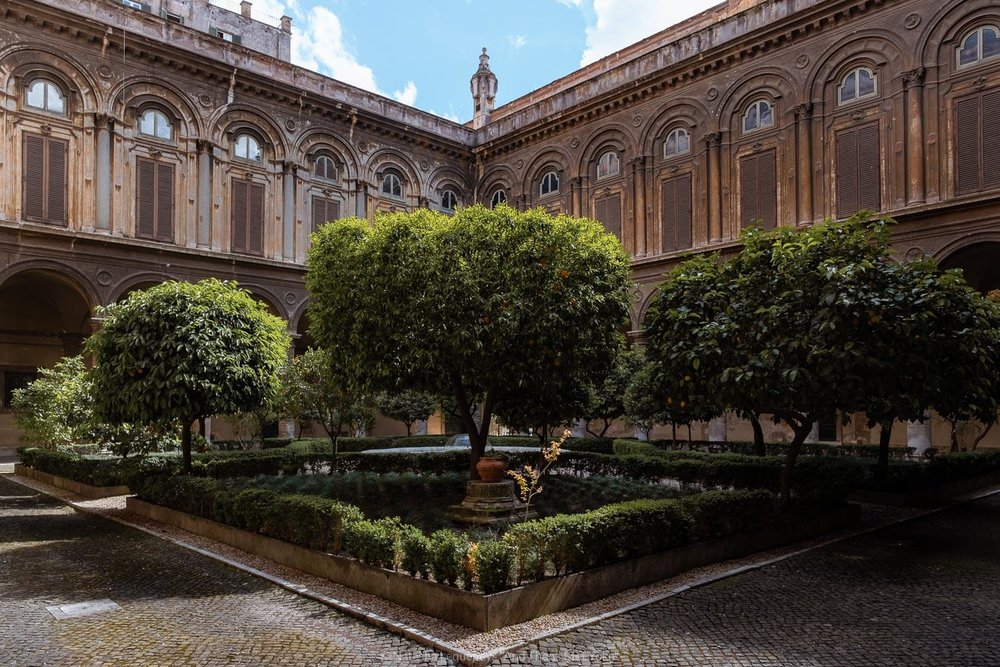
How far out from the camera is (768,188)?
24656mm

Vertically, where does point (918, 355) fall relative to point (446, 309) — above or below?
below

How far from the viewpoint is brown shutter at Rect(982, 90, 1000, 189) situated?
1995cm

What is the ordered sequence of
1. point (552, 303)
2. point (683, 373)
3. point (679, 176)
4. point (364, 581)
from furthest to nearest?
point (679, 176) < point (552, 303) < point (683, 373) < point (364, 581)

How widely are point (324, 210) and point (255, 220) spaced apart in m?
3.04

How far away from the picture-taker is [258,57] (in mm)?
27406

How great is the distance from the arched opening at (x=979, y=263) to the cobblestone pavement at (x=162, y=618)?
2052 cm

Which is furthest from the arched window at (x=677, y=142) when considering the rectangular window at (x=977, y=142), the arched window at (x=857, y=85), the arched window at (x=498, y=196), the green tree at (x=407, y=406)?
the green tree at (x=407, y=406)

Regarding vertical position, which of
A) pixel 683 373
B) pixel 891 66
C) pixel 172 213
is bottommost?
pixel 683 373

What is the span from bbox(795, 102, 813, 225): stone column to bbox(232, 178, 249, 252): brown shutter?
19391 millimetres

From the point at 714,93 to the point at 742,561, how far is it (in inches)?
824

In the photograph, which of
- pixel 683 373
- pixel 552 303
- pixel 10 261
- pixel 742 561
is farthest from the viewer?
pixel 10 261

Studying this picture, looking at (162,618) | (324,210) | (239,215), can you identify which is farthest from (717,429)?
(162,618)

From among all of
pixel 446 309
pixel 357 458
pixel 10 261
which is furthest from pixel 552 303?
pixel 10 261

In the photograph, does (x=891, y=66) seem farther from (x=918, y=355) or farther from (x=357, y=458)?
(x=357, y=458)
